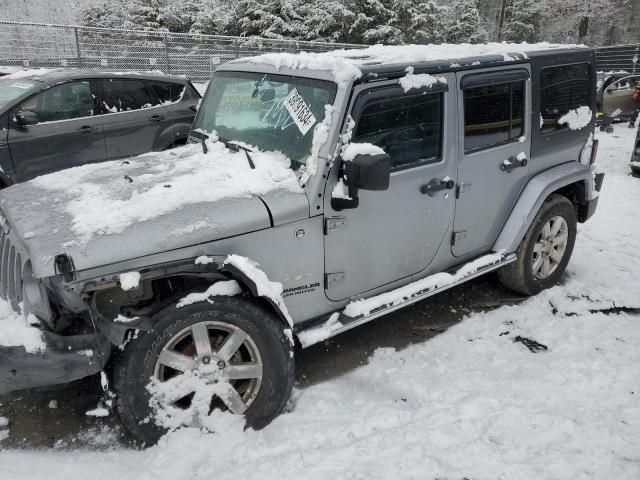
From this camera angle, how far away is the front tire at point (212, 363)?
8.34ft

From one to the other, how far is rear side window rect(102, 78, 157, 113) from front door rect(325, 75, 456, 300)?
16.3ft

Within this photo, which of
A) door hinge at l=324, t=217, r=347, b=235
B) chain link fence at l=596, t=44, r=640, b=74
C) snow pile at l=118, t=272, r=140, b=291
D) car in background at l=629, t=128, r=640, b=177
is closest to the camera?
snow pile at l=118, t=272, r=140, b=291

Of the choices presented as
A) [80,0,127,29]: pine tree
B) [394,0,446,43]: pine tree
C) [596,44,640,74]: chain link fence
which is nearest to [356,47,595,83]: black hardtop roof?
[394,0,446,43]: pine tree

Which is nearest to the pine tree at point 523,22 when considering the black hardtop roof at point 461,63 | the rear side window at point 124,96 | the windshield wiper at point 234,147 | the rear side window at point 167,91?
the rear side window at point 167,91

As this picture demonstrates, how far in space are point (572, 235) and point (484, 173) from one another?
144 centimetres

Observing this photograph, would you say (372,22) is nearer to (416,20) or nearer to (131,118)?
(416,20)

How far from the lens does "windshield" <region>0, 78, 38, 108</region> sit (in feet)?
20.5

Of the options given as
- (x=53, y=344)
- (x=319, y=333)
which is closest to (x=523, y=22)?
(x=319, y=333)

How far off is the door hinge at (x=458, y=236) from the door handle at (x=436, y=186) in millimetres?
392

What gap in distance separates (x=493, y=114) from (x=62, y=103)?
5.35m

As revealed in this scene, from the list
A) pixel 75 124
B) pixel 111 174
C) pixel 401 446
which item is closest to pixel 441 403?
pixel 401 446

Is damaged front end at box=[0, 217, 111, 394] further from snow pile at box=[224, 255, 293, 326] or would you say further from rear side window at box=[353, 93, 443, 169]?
rear side window at box=[353, 93, 443, 169]

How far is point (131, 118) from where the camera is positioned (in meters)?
6.98

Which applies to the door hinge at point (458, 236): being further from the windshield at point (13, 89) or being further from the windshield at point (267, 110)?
the windshield at point (13, 89)
